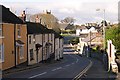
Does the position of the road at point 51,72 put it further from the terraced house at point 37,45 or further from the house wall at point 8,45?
the terraced house at point 37,45

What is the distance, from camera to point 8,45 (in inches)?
1284

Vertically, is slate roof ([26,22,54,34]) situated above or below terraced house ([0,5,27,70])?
above

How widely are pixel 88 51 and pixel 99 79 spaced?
70149 mm

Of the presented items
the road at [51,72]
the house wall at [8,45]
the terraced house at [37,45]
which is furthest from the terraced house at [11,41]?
the terraced house at [37,45]

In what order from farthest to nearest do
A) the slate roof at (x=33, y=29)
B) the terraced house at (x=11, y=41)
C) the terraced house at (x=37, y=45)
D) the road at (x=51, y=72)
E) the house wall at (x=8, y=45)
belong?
1. the slate roof at (x=33, y=29)
2. the terraced house at (x=37, y=45)
3. the house wall at (x=8, y=45)
4. the terraced house at (x=11, y=41)
5. the road at (x=51, y=72)

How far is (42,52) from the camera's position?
5088 cm

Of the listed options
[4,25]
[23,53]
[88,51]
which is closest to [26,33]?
[23,53]

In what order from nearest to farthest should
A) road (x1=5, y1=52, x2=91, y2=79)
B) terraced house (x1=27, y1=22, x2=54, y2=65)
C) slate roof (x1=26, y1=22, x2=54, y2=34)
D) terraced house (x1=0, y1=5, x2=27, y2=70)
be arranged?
1. road (x1=5, y1=52, x2=91, y2=79)
2. terraced house (x1=0, y1=5, x2=27, y2=70)
3. terraced house (x1=27, y1=22, x2=54, y2=65)
4. slate roof (x1=26, y1=22, x2=54, y2=34)

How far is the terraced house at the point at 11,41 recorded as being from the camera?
3111 centimetres

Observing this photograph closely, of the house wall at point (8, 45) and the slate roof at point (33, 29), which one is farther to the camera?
the slate roof at point (33, 29)

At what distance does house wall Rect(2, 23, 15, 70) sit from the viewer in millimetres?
31464

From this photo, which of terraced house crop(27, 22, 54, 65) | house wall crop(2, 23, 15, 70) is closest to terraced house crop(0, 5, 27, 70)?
house wall crop(2, 23, 15, 70)

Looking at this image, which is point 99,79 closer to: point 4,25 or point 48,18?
point 4,25

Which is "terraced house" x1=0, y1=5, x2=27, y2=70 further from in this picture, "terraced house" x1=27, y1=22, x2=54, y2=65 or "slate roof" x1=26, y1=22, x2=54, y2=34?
"slate roof" x1=26, y1=22, x2=54, y2=34
